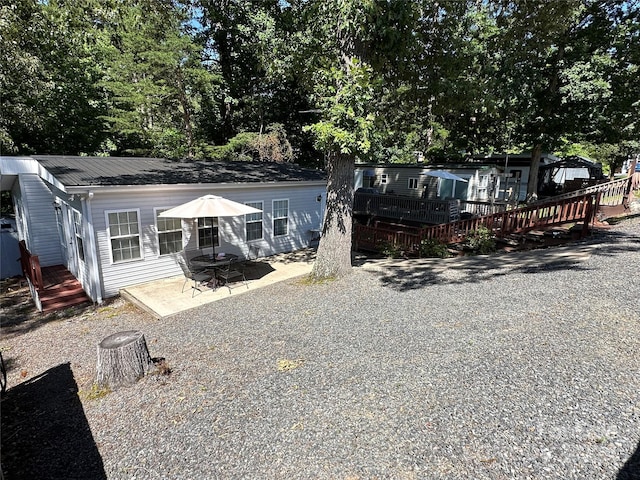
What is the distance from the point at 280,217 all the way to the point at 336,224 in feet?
11.0

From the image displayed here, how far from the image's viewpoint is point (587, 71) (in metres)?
14.2

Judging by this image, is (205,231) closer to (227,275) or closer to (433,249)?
(227,275)

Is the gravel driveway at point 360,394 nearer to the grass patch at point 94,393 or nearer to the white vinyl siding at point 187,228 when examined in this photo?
the grass patch at point 94,393

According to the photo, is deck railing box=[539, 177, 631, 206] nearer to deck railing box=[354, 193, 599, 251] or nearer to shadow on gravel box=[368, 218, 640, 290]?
deck railing box=[354, 193, 599, 251]

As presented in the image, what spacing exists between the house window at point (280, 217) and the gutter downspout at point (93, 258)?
524 cm

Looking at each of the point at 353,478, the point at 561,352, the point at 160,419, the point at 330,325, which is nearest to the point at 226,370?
the point at 160,419

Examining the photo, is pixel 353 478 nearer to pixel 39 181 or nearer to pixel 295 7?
pixel 295 7

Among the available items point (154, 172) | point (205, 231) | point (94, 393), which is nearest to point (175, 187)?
point (154, 172)

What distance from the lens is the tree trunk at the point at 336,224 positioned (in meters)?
8.67

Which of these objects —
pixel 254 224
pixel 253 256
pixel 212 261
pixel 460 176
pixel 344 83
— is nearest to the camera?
pixel 344 83

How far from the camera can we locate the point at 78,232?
8586mm

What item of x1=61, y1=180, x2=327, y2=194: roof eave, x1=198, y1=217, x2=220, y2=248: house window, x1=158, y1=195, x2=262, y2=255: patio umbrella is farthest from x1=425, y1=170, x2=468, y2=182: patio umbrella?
x1=158, y1=195, x2=262, y2=255: patio umbrella

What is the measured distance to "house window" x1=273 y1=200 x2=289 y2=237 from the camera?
11.6 m

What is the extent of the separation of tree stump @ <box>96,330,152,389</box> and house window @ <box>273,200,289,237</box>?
727 cm
